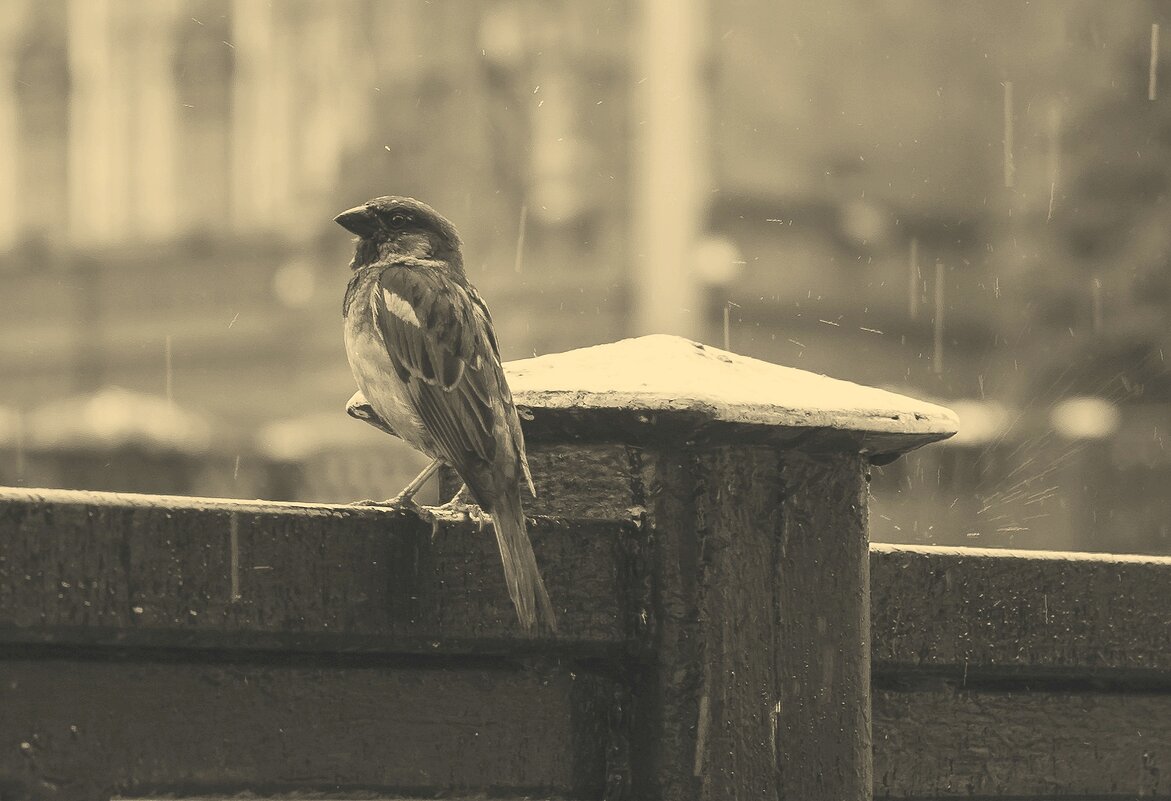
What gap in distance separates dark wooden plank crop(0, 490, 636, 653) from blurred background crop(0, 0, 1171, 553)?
55.1ft

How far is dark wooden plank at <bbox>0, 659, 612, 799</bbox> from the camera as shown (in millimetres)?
2148

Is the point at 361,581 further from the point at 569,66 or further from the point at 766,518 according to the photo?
the point at 569,66

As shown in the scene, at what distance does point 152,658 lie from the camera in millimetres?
2227

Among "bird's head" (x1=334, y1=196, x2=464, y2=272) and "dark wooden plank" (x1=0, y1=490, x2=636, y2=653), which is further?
"bird's head" (x1=334, y1=196, x2=464, y2=272)

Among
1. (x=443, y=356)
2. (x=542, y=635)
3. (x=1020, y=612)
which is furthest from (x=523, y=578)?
(x=443, y=356)

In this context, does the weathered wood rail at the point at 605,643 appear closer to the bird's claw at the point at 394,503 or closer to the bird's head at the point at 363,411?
the bird's claw at the point at 394,503

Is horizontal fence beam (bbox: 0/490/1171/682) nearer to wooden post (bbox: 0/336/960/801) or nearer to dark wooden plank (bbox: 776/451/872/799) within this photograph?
wooden post (bbox: 0/336/960/801)

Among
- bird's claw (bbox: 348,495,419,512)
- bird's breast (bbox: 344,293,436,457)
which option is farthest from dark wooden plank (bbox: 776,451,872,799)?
bird's breast (bbox: 344,293,436,457)

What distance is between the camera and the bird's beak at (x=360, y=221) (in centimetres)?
400

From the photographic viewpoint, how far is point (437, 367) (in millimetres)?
3307

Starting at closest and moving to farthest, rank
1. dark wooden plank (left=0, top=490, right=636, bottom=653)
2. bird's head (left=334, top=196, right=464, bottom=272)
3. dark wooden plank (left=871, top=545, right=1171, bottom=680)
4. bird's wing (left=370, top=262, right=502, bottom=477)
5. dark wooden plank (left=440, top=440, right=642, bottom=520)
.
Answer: dark wooden plank (left=0, top=490, right=636, bottom=653) → dark wooden plank (left=440, top=440, right=642, bottom=520) → dark wooden plank (left=871, top=545, right=1171, bottom=680) → bird's wing (left=370, top=262, right=502, bottom=477) → bird's head (left=334, top=196, right=464, bottom=272)

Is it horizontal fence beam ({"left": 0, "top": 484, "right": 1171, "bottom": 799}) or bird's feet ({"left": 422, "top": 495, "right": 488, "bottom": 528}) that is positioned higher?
bird's feet ({"left": 422, "top": 495, "right": 488, "bottom": 528})

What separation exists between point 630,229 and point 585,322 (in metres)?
1.25

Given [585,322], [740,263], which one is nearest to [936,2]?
[740,263]
